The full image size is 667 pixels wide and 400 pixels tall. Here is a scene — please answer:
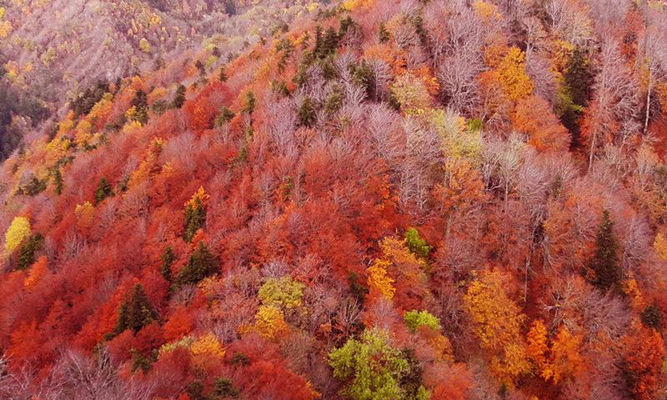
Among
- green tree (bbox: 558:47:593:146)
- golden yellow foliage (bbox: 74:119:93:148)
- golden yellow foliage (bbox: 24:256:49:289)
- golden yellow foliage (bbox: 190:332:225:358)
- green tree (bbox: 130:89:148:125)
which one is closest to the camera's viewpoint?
golden yellow foliage (bbox: 190:332:225:358)

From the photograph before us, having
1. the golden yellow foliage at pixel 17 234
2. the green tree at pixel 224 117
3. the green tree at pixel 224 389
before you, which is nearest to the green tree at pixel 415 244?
the green tree at pixel 224 389

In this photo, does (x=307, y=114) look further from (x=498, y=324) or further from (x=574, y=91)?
(x=574, y=91)

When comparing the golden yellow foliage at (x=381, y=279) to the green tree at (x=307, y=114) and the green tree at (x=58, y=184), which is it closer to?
the green tree at (x=307, y=114)

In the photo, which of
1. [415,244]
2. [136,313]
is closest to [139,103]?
[136,313]

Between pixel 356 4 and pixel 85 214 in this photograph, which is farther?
pixel 356 4

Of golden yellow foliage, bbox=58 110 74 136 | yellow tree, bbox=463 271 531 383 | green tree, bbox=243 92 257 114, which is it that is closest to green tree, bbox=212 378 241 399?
yellow tree, bbox=463 271 531 383

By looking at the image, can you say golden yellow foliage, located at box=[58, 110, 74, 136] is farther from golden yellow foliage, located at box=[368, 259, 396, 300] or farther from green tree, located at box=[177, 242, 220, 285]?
golden yellow foliage, located at box=[368, 259, 396, 300]
